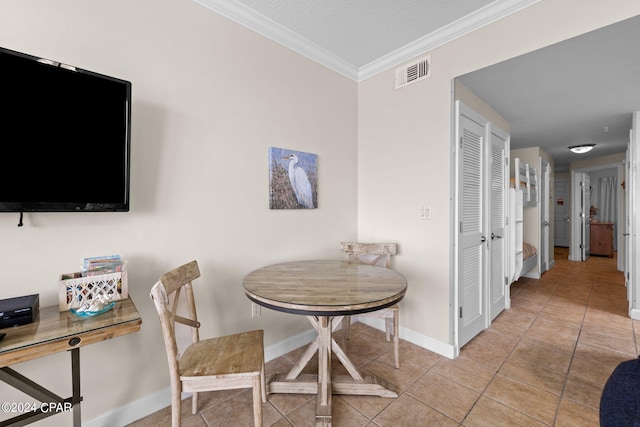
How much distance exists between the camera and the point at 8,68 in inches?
48.8

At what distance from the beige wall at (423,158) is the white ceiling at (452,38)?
3.7 inches

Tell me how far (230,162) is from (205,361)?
134cm

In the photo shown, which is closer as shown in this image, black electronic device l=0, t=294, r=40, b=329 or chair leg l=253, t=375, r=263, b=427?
black electronic device l=0, t=294, r=40, b=329

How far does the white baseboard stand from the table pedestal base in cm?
43

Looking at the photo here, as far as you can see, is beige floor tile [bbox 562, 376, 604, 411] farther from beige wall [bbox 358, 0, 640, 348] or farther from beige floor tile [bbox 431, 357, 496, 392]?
beige wall [bbox 358, 0, 640, 348]

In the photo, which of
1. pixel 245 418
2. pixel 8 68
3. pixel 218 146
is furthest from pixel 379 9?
pixel 245 418

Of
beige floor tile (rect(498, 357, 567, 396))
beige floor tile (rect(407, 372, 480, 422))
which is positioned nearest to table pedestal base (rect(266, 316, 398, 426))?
beige floor tile (rect(407, 372, 480, 422))

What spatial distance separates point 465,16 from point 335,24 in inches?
39.6

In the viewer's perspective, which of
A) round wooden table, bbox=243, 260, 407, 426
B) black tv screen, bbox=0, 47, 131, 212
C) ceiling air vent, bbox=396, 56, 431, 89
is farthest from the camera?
ceiling air vent, bbox=396, 56, 431, 89

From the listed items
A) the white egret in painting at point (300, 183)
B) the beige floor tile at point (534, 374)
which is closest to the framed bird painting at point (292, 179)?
the white egret in painting at point (300, 183)

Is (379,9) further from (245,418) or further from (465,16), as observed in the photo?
(245,418)

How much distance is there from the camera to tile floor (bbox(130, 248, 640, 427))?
1.70m

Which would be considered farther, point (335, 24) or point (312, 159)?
point (312, 159)

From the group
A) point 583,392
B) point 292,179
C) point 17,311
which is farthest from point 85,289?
point 583,392
